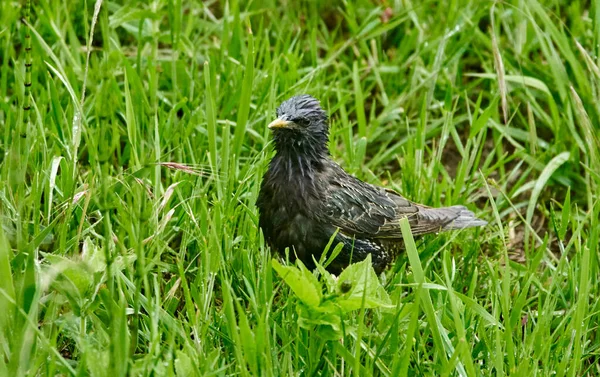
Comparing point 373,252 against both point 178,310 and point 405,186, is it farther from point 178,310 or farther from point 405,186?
point 178,310

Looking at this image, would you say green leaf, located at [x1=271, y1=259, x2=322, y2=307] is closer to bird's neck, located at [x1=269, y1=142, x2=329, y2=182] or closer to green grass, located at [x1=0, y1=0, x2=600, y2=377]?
green grass, located at [x1=0, y1=0, x2=600, y2=377]

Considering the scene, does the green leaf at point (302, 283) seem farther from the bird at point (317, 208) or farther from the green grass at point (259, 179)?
the bird at point (317, 208)

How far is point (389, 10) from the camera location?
22.6 ft

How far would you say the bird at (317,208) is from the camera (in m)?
4.82

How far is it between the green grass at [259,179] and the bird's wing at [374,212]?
0.16 metres

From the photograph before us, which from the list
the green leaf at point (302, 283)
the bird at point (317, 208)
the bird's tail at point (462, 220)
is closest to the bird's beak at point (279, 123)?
the bird at point (317, 208)

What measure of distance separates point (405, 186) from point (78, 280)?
228cm

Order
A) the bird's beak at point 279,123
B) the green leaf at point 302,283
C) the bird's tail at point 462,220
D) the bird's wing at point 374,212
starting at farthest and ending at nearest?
the bird's tail at point 462,220, the bird's wing at point 374,212, the bird's beak at point 279,123, the green leaf at point 302,283

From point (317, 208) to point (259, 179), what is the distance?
0.46m

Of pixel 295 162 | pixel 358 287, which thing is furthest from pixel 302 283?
pixel 295 162

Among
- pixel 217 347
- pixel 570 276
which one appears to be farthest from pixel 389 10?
pixel 217 347

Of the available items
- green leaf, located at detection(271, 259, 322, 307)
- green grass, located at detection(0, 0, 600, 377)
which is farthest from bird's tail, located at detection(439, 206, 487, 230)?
green leaf, located at detection(271, 259, 322, 307)

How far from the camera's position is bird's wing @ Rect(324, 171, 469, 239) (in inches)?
197

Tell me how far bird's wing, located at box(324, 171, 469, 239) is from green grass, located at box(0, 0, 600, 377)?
0.53 feet
